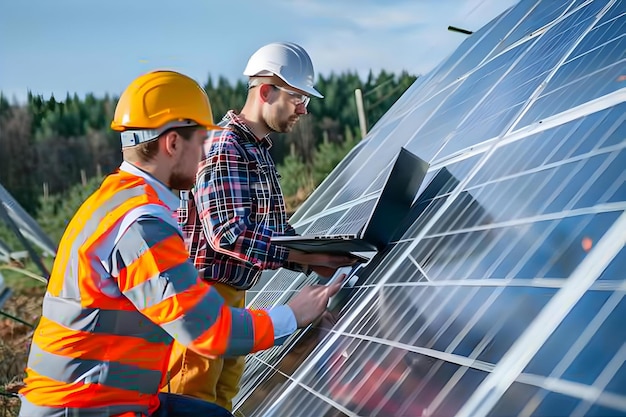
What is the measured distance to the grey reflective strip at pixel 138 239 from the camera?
8.40ft

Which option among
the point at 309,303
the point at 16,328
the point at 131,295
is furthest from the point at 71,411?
the point at 16,328

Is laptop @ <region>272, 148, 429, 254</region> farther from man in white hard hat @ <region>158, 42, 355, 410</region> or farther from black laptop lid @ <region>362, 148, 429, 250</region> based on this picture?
man in white hard hat @ <region>158, 42, 355, 410</region>

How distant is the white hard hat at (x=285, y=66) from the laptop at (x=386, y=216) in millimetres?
634

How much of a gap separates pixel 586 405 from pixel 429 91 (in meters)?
5.44

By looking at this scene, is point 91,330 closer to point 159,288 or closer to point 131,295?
point 131,295

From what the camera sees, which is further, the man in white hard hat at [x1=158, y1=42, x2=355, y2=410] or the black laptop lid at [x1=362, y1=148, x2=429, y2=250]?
the man in white hard hat at [x1=158, y1=42, x2=355, y2=410]

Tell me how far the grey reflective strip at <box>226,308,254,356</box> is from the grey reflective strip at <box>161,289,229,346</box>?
15 centimetres

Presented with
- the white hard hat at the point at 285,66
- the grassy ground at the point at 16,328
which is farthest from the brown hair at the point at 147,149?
the grassy ground at the point at 16,328

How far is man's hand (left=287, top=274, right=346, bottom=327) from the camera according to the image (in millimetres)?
3643

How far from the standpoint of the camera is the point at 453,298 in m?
2.80

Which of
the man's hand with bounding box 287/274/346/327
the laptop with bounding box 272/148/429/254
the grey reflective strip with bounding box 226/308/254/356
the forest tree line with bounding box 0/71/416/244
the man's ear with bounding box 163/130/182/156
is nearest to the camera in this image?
the grey reflective strip with bounding box 226/308/254/356

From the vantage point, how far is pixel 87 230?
8.80 feet

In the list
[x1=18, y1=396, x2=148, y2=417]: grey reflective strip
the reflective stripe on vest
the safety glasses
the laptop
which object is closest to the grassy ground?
the laptop

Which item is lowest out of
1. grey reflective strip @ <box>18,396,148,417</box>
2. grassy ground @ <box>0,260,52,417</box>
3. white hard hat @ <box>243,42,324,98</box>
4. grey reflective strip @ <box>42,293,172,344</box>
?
grassy ground @ <box>0,260,52,417</box>
